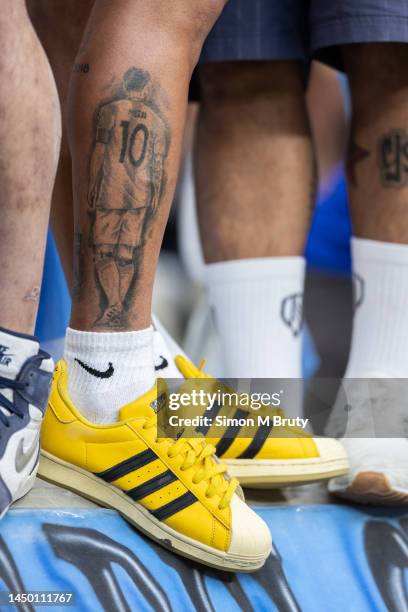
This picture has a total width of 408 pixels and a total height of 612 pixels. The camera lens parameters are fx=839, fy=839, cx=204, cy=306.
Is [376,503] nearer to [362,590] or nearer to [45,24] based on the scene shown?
[362,590]

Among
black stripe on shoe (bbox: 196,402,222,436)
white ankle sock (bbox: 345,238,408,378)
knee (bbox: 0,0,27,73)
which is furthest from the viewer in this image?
white ankle sock (bbox: 345,238,408,378)

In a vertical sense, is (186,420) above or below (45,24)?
below

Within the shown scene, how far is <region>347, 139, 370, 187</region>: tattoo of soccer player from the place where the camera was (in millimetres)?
1577

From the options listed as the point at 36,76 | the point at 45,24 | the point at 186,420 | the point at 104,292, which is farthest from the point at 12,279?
the point at 45,24

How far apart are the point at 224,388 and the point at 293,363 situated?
0.86 feet

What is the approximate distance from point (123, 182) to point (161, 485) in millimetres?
416

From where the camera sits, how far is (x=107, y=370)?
116 centimetres

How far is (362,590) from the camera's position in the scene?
4.03 ft

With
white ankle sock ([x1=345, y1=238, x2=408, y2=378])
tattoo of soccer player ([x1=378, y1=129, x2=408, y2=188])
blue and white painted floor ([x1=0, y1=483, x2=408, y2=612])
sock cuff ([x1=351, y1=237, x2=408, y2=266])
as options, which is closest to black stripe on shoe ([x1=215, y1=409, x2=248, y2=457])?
blue and white painted floor ([x1=0, y1=483, x2=408, y2=612])

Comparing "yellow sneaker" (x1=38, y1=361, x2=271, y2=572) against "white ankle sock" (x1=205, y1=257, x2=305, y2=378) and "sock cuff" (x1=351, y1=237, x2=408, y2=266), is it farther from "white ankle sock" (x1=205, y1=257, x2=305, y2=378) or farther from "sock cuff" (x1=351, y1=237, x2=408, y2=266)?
"sock cuff" (x1=351, y1=237, x2=408, y2=266)

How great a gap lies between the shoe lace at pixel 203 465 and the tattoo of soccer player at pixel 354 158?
67 cm

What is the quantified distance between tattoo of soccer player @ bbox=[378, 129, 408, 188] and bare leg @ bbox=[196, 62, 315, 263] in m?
Result: 0.15

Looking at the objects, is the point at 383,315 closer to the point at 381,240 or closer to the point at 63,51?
the point at 381,240

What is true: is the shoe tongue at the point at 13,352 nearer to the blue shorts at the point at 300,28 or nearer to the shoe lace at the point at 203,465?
the shoe lace at the point at 203,465
